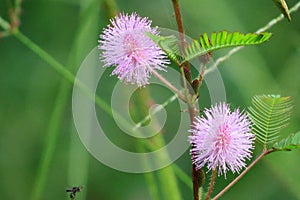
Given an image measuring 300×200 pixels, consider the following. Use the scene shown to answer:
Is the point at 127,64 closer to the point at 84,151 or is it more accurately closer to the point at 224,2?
the point at 84,151

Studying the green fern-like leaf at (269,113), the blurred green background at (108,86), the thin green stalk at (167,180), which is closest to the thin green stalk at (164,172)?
the thin green stalk at (167,180)

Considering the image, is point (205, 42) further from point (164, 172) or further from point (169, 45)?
point (164, 172)

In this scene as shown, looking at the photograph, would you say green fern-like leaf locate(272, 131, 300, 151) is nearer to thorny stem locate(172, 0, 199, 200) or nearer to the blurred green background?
thorny stem locate(172, 0, 199, 200)

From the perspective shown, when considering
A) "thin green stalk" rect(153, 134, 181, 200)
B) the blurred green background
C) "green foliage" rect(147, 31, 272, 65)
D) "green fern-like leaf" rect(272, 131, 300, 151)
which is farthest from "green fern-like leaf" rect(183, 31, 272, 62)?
→ the blurred green background

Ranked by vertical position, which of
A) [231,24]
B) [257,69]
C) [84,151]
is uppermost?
[231,24]

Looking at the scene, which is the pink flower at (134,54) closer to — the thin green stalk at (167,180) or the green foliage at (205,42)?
the green foliage at (205,42)

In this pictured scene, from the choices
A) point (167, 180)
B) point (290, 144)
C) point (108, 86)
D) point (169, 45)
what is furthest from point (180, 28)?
point (108, 86)

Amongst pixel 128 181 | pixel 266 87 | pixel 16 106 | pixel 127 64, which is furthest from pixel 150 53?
pixel 16 106
